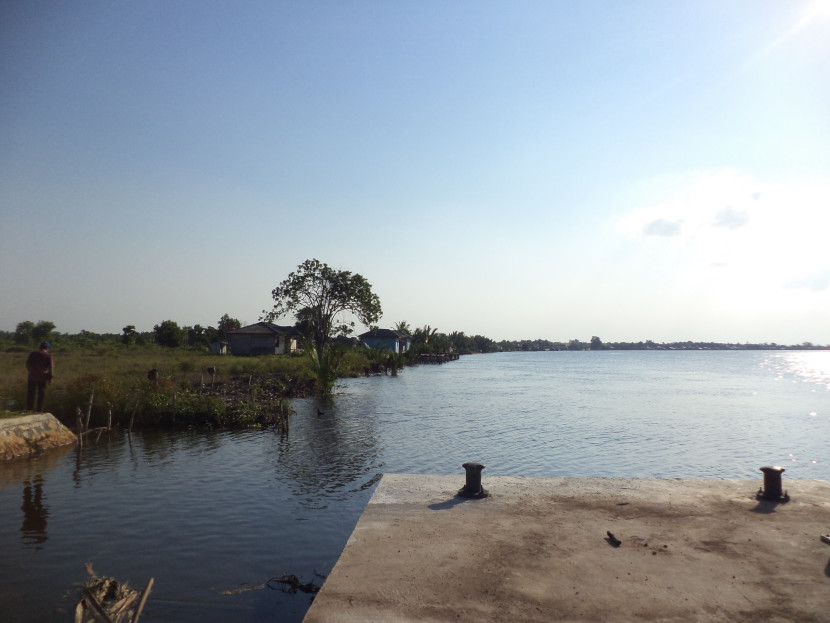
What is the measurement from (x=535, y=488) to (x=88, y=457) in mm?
12617

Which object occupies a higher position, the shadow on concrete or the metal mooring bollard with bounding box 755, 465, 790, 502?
the metal mooring bollard with bounding box 755, 465, 790, 502

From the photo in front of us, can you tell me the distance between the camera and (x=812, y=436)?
23.6m

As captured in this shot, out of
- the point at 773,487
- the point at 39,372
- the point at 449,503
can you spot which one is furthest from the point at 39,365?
the point at 773,487

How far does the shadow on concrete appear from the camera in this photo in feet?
23.4

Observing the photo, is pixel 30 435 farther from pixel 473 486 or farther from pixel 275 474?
pixel 473 486

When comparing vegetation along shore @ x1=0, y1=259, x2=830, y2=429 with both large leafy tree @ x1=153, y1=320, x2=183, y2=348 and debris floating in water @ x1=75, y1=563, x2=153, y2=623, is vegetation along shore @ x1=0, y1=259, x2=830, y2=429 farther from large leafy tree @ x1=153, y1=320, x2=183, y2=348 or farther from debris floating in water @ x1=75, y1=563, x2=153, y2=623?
debris floating in water @ x1=75, y1=563, x2=153, y2=623

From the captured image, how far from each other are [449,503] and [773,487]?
4.41 meters

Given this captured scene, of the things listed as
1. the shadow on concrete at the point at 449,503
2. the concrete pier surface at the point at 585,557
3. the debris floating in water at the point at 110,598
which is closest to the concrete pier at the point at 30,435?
the debris floating in water at the point at 110,598

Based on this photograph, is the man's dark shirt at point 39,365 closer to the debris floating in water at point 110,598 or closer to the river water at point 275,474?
the river water at point 275,474

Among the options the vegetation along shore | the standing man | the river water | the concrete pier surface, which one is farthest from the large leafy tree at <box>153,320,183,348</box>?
the concrete pier surface

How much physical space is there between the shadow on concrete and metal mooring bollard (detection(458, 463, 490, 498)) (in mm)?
73

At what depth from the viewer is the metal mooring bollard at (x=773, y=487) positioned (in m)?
7.25

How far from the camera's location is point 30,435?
1470cm

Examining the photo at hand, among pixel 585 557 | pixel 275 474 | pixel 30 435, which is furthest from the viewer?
pixel 30 435
